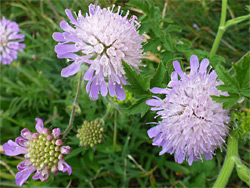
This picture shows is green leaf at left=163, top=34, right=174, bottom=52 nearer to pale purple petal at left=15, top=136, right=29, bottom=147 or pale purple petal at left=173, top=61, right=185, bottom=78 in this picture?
pale purple petal at left=173, top=61, right=185, bottom=78

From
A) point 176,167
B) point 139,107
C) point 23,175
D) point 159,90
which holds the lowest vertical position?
point 176,167

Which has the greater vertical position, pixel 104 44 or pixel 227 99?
pixel 104 44

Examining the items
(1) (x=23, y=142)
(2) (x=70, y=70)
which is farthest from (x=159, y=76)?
(1) (x=23, y=142)

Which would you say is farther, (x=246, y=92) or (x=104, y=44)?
(x=104, y=44)

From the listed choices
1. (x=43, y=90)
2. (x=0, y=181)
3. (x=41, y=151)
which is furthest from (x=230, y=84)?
(x=0, y=181)

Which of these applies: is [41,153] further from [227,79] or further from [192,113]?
[227,79]

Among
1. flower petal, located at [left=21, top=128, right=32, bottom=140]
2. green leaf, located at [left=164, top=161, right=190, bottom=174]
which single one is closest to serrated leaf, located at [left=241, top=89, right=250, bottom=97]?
flower petal, located at [left=21, top=128, right=32, bottom=140]

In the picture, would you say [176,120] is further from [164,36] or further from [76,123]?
[76,123]
